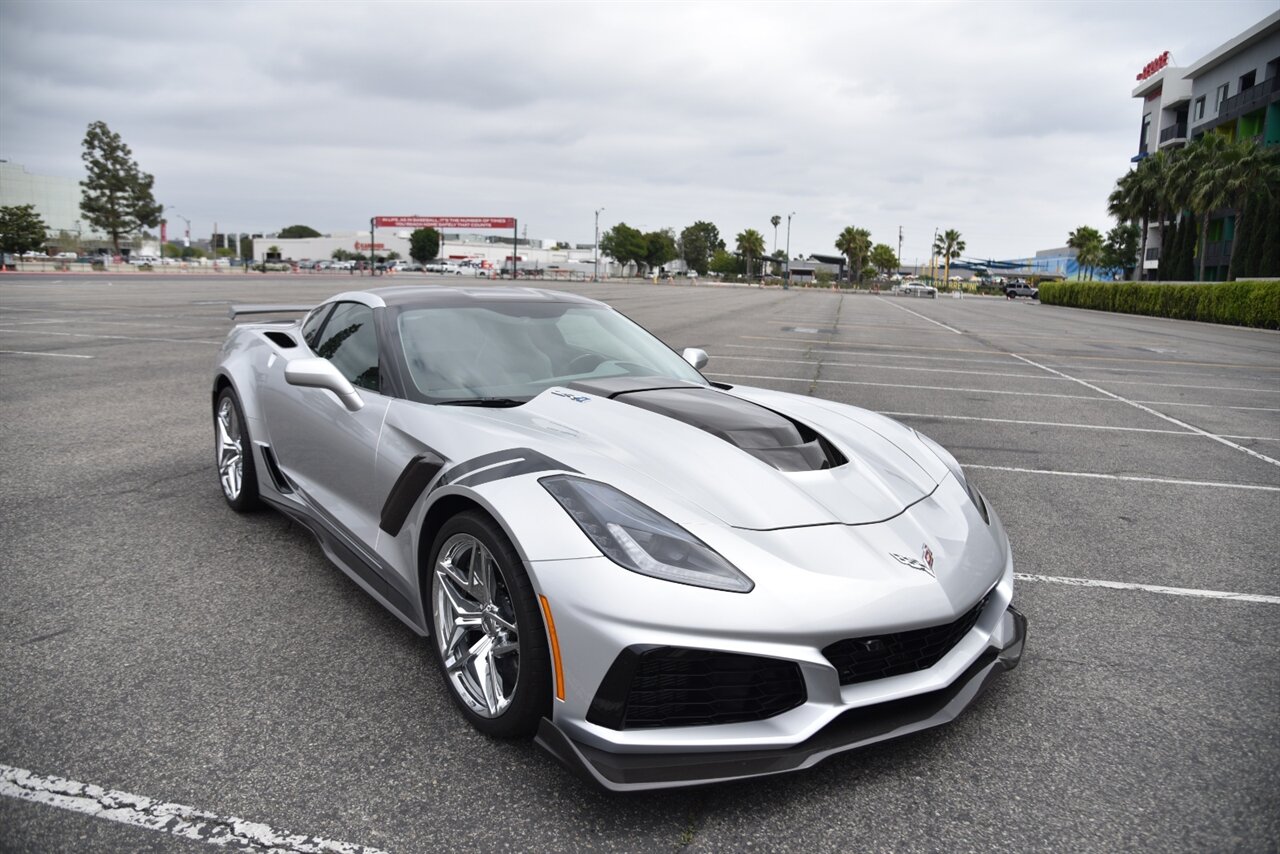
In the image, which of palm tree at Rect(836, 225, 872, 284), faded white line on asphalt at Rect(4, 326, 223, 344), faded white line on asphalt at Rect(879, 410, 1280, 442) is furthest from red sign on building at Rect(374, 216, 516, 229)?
faded white line on asphalt at Rect(879, 410, 1280, 442)

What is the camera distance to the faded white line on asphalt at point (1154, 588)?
385 cm

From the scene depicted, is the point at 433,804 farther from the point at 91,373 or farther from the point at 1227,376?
the point at 1227,376

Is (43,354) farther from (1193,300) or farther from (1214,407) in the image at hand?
(1193,300)

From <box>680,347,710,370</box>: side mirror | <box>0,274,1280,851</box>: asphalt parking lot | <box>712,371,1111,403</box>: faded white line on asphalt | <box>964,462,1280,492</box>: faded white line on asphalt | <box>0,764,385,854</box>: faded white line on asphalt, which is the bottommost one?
<box>0,764,385,854</box>: faded white line on asphalt

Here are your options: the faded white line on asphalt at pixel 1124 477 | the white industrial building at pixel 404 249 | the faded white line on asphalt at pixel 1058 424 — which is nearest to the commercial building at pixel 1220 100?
the faded white line on asphalt at pixel 1058 424

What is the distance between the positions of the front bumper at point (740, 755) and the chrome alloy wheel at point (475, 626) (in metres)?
0.31

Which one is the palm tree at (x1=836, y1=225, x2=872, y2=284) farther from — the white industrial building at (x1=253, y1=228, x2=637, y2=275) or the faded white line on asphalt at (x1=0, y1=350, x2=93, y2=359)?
the faded white line on asphalt at (x1=0, y1=350, x2=93, y2=359)

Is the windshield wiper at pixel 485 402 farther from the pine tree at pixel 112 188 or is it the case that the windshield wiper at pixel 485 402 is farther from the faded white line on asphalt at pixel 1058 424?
the pine tree at pixel 112 188

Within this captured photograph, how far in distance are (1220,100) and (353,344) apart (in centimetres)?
7139

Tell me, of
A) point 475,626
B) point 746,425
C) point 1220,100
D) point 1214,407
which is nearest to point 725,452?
point 746,425

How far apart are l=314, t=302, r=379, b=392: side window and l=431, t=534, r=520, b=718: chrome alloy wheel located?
108cm

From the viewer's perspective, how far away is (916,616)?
7.48ft

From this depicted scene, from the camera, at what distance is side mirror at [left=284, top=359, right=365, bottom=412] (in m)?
3.40

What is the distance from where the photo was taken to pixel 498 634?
2525 millimetres
